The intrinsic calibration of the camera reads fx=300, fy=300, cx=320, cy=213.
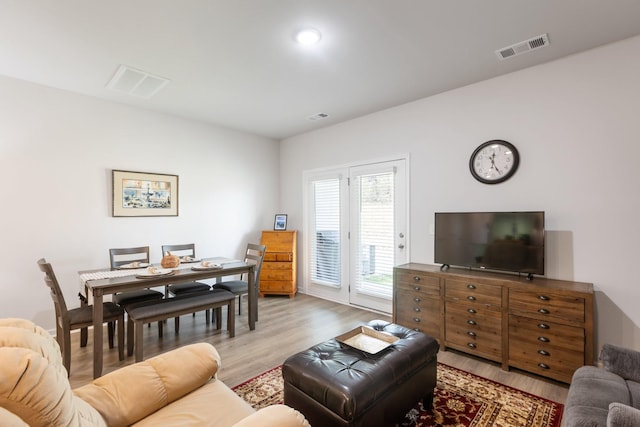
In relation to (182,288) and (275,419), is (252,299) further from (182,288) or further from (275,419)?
(275,419)

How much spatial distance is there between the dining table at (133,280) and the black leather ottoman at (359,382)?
5.51 ft

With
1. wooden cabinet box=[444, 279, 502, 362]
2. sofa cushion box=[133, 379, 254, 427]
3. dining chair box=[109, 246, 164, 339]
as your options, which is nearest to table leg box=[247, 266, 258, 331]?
dining chair box=[109, 246, 164, 339]

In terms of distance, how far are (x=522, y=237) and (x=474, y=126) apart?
4.41 ft

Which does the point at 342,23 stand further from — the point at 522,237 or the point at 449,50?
the point at 522,237

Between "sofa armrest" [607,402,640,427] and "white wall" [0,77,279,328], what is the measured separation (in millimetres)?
4619

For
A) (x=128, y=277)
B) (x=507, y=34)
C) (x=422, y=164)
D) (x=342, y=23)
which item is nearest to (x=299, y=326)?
(x=128, y=277)

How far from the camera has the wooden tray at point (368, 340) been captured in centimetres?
200

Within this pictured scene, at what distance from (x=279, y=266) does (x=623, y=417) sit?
440cm

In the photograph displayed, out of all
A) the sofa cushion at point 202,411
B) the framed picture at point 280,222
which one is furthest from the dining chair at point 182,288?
the sofa cushion at point 202,411

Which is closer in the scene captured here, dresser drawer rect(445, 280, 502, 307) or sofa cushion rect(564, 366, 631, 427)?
sofa cushion rect(564, 366, 631, 427)

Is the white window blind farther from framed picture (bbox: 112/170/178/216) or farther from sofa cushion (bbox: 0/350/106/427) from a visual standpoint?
sofa cushion (bbox: 0/350/106/427)

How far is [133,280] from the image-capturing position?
273 cm

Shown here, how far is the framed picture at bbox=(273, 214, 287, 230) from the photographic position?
5.53m

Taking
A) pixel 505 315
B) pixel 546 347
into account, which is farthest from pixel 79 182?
pixel 546 347
